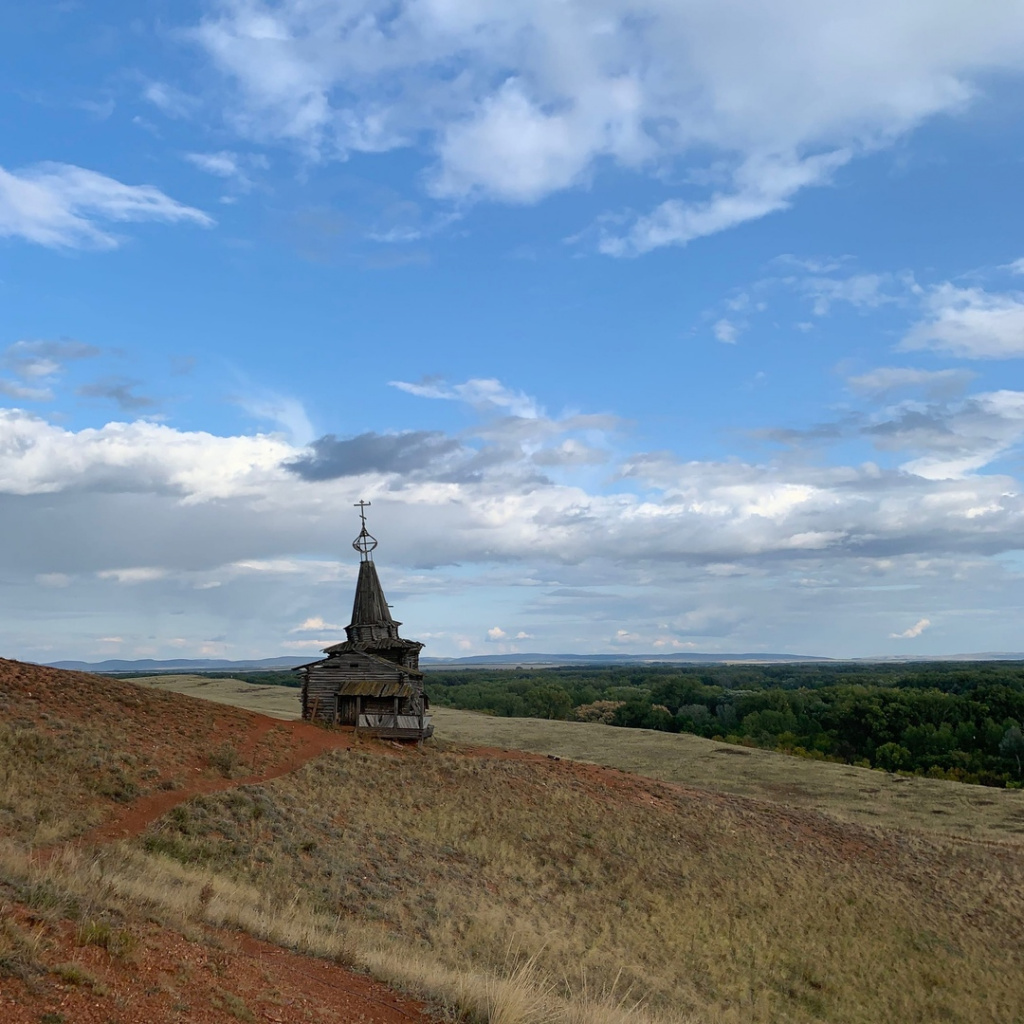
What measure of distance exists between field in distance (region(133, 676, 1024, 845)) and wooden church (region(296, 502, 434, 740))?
21.8ft

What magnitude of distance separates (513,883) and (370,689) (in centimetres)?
1434

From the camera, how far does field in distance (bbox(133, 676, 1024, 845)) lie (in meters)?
37.0

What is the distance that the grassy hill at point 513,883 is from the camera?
10.8m

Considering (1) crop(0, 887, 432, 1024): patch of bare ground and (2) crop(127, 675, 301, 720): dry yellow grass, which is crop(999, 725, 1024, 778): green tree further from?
(1) crop(0, 887, 432, 1024): patch of bare ground

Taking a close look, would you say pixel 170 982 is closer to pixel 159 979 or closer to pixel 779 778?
pixel 159 979

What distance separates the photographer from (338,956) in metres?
10.7

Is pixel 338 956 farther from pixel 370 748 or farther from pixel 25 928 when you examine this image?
pixel 370 748

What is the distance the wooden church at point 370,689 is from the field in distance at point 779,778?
665cm

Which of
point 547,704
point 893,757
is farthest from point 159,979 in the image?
point 547,704

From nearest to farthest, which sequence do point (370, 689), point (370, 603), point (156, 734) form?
1. point (156, 734)
2. point (370, 689)
3. point (370, 603)

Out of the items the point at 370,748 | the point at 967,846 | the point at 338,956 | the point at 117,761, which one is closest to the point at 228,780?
the point at 117,761

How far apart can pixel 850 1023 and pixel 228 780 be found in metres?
17.4

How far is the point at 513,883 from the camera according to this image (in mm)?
20672

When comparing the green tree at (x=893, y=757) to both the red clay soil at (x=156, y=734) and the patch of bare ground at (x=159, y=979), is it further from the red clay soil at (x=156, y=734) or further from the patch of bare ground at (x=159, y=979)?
the patch of bare ground at (x=159, y=979)
